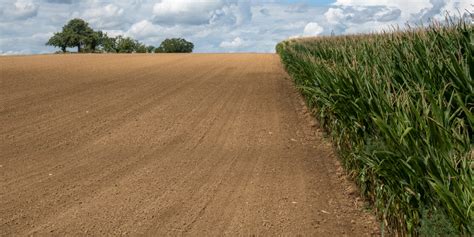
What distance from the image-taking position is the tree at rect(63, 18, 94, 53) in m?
87.9

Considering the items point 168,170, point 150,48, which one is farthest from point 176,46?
point 168,170

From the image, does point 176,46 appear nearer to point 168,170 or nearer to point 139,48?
point 139,48

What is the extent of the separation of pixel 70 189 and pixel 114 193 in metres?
0.67

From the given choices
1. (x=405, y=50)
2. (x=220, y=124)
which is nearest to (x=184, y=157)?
(x=220, y=124)

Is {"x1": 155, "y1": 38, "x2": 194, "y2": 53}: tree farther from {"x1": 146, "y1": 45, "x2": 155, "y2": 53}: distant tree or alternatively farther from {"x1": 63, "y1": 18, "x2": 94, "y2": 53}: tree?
{"x1": 63, "y1": 18, "x2": 94, "y2": 53}: tree

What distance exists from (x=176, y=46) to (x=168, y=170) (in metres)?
108

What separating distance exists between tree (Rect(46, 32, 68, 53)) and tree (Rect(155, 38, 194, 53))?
2439 cm

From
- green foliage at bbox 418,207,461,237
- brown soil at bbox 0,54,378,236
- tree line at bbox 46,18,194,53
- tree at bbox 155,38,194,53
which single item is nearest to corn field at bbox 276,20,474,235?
green foliage at bbox 418,207,461,237

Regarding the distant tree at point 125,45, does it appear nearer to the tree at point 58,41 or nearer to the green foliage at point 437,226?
the tree at point 58,41

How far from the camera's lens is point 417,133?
4469 millimetres

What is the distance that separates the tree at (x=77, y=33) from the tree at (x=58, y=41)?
647mm

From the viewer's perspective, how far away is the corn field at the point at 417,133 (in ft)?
12.8

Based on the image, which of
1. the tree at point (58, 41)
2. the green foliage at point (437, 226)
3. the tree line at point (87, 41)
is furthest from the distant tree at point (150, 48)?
the green foliage at point (437, 226)

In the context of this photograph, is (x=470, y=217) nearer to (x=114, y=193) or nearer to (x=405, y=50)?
(x=405, y=50)
